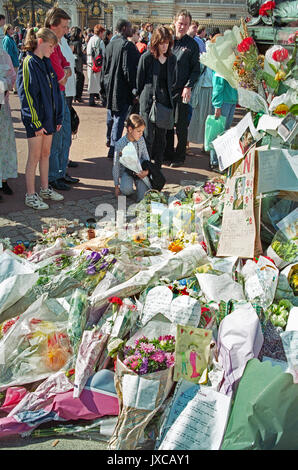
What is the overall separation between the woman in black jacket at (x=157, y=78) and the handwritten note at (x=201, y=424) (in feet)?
12.9

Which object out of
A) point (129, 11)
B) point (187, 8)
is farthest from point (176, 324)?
point (129, 11)

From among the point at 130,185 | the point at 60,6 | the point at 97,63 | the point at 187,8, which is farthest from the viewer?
the point at 187,8

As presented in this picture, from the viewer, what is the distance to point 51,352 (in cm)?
265

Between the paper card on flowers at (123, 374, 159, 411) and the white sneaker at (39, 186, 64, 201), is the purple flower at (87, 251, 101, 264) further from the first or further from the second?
the white sneaker at (39, 186, 64, 201)

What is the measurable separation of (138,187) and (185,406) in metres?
3.24

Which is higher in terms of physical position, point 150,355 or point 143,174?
point 143,174

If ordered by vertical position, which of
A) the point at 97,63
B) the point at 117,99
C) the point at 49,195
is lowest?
the point at 49,195

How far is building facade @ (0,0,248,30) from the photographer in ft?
119

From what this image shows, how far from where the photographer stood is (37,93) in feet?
14.2

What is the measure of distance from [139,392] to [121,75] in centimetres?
490

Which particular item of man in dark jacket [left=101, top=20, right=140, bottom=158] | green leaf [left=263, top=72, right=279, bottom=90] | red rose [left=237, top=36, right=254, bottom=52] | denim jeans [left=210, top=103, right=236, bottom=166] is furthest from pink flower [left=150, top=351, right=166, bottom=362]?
denim jeans [left=210, top=103, right=236, bottom=166]

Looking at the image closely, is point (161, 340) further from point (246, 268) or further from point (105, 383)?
point (246, 268)

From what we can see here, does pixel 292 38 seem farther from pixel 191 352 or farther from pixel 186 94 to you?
pixel 186 94
